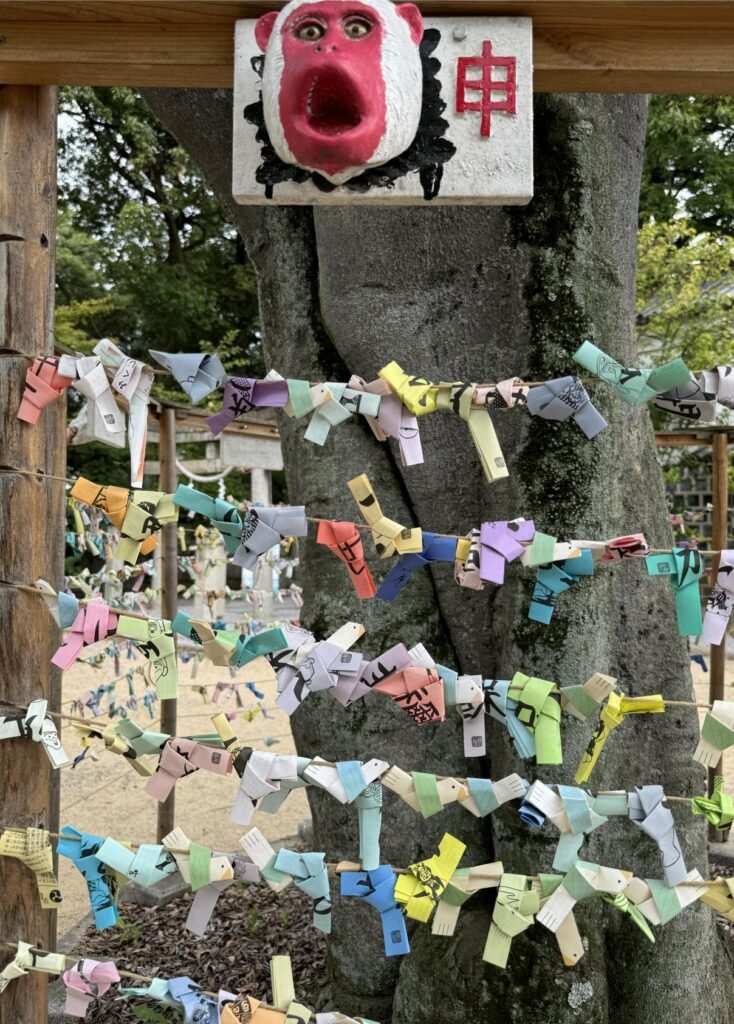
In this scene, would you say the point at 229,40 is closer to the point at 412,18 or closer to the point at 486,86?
the point at 412,18

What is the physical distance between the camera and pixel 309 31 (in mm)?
1576

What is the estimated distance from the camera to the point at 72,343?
41.8ft

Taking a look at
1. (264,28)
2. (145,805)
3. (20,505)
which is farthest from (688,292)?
(20,505)

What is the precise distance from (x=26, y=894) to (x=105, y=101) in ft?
49.6

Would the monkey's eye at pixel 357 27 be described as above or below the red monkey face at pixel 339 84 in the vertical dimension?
above

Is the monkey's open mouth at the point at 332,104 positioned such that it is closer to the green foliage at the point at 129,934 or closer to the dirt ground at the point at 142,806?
the green foliage at the point at 129,934

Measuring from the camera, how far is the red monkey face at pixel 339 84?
1.55m

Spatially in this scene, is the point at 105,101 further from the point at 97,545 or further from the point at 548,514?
the point at 548,514

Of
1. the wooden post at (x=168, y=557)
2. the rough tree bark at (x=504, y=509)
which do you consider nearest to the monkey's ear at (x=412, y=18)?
the rough tree bark at (x=504, y=509)

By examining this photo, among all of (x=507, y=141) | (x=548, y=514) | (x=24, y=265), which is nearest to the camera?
(x=507, y=141)

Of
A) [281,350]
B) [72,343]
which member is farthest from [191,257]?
[281,350]

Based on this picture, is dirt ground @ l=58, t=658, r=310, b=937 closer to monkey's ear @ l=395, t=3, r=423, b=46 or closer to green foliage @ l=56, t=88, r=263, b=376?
monkey's ear @ l=395, t=3, r=423, b=46

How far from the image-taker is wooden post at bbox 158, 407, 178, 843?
4.54 m

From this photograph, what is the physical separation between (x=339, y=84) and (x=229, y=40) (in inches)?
15.8
